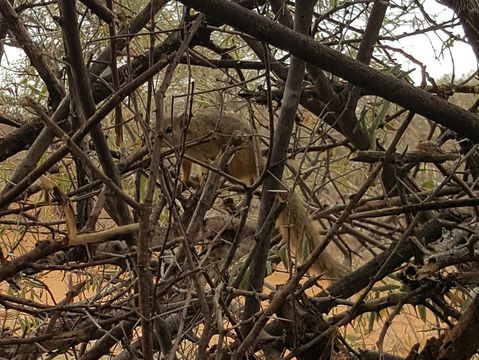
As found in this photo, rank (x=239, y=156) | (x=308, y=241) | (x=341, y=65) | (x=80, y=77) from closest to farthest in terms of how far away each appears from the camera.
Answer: (x=341, y=65)
(x=80, y=77)
(x=308, y=241)
(x=239, y=156)

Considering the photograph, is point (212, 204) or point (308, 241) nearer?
point (212, 204)

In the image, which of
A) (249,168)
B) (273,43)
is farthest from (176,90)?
(273,43)

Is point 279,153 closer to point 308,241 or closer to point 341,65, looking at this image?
point 341,65

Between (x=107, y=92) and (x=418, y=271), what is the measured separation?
2.30 feet

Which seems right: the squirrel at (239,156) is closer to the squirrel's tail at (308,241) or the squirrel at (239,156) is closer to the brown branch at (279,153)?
the squirrel's tail at (308,241)

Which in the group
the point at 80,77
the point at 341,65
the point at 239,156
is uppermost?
the point at 239,156

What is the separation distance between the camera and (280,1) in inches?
47.7

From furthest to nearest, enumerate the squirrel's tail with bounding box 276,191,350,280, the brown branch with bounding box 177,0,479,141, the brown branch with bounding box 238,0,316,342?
the squirrel's tail with bounding box 276,191,350,280 → the brown branch with bounding box 238,0,316,342 → the brown branch with bounding box 177,0,479,141

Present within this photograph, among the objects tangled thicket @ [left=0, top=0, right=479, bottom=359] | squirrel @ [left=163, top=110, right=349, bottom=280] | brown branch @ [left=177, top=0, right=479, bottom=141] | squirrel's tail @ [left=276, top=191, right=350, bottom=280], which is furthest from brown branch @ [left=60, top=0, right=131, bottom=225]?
squirrel @ [left=163, top=110, right=349, bottom=280]

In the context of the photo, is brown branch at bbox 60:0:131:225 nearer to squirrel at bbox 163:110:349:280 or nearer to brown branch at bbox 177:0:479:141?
brown branch at bbox 177:0:479:141

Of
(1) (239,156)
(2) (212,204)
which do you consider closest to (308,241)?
(2) (212,204)

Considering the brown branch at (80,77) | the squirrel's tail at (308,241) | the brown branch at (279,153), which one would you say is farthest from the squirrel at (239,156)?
the brown branch at (80,77)

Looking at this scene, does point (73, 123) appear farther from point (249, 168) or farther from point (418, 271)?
point (249, 168)

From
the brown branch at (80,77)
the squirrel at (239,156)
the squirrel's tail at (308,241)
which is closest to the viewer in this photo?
the brown branch at (80,77)
